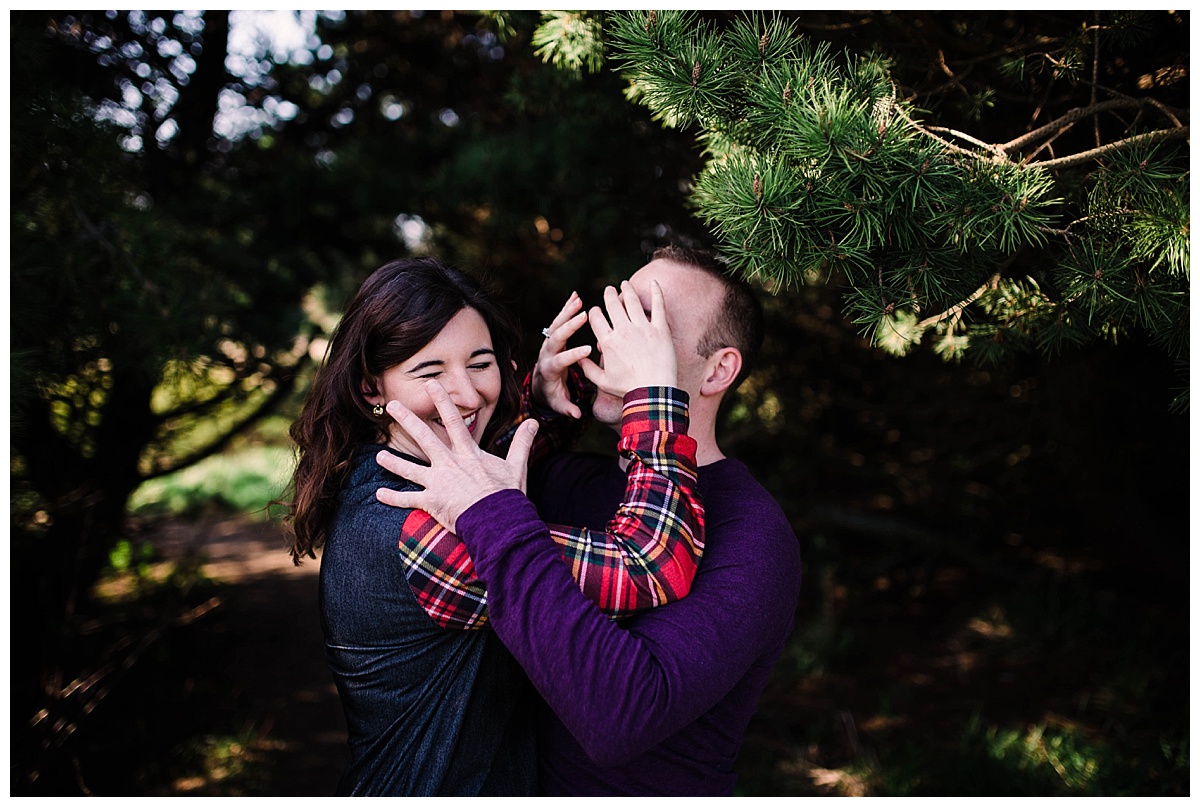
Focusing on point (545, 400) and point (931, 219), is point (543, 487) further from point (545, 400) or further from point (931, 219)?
point (931, 219)

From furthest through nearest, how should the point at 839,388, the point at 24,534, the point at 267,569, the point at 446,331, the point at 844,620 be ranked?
the point at 267,569, the point at 844,620, the point at 839,388, the point at 24,534, the point at 446,331

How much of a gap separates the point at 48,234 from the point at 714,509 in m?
2.02

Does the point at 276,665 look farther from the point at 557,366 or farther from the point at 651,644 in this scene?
the point at 651,644

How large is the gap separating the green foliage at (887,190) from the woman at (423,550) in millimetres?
376

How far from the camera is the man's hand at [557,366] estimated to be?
1840 millimetres

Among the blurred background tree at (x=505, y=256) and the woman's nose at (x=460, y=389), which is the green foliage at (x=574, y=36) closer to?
the blurred background tree at (x=505, y=256)

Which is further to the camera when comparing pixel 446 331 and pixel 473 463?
pixel 446 331

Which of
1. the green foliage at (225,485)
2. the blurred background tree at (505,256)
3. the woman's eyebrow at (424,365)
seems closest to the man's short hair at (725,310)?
the blurred background tree at (505,256)

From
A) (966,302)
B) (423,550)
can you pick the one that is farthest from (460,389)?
(966,302)

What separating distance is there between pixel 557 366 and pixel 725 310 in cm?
39

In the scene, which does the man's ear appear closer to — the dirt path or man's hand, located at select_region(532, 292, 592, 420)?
man's hand, located at select_region(532, 292, 592, 420)

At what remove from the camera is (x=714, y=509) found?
5.35 feet

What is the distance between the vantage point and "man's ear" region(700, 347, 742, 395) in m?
1.80
